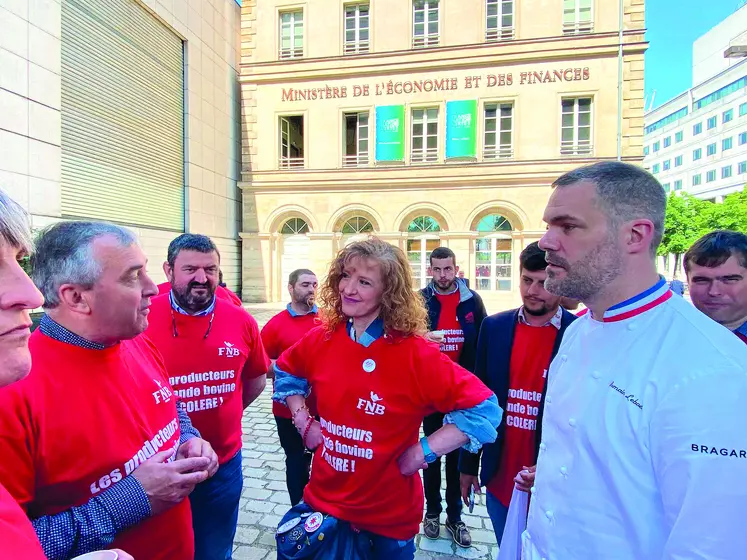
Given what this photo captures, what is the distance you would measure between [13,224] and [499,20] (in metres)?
21.9

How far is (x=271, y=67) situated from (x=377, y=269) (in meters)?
21.1

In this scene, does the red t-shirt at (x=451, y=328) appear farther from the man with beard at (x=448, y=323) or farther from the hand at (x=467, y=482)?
the hand at (x=467, y=482)

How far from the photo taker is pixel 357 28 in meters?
20.0

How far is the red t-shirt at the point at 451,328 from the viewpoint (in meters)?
4.52

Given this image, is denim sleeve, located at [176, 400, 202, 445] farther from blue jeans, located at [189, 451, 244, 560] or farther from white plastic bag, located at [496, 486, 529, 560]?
white plastic bag, located at [496, 486, 529, 560]

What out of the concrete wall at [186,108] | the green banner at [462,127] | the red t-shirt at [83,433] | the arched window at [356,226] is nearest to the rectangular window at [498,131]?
the green banner at [462,127]

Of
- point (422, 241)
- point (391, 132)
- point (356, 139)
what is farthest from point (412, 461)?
point (356, 139)

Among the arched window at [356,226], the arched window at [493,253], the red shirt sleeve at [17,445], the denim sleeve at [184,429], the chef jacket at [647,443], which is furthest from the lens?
the arched window at [356,226]

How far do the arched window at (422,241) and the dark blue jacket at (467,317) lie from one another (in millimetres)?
15126

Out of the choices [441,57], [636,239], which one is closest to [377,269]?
[636,239]

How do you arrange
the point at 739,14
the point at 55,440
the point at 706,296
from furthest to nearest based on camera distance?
the point at 739,14 → the point at 706,296 → the point at 55,440

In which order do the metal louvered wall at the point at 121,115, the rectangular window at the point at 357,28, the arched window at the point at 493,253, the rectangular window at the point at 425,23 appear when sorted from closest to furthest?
the metal louvered wall at the point at 121,115
the arched window at the point at 493,253
the rectangular window at the point at 425,23
the rectangular window at the point at 357,28

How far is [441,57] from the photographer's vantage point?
62.4 feet

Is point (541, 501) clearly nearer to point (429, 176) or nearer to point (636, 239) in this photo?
point (636, 239)
